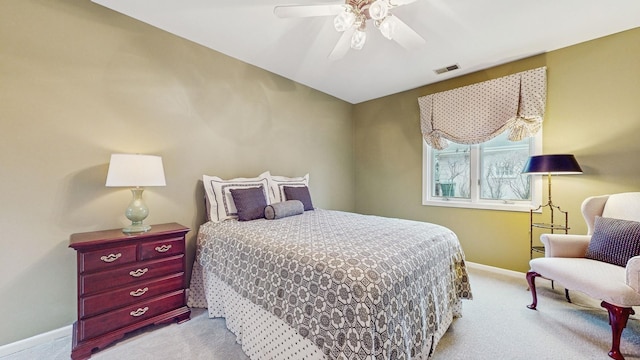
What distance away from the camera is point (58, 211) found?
182 centimetres

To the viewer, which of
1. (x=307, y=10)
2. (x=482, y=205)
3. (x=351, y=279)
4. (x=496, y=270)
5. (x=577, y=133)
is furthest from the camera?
(x=482, y=205)

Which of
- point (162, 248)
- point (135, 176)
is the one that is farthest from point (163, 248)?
point (135, 176)

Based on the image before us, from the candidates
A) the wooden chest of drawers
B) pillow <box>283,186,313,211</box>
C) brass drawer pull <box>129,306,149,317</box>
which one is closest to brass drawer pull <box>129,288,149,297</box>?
the wooden chest of drawers

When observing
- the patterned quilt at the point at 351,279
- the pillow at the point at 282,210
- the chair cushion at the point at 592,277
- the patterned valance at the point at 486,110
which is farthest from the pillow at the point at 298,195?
the chair cushion at the point at 592,277

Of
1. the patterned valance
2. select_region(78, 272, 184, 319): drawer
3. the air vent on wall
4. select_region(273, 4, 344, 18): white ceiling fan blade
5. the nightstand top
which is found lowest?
select_region(78, 272, 184, 319): drawer

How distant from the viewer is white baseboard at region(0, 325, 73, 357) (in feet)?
5.33

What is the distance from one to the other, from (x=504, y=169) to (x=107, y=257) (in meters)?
4.19

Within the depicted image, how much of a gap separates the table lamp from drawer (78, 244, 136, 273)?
0.59ft

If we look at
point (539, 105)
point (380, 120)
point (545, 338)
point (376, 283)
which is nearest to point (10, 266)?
point (376, 283)

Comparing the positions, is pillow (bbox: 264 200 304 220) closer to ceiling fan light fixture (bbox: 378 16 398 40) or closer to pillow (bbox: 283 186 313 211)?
pillow (bbox: 283 186 313 211)

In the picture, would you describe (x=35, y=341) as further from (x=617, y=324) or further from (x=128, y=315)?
(x=617, y=324)

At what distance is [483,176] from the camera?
10.6 ft

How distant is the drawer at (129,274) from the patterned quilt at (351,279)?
0.27 m

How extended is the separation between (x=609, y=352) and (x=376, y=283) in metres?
1.82
